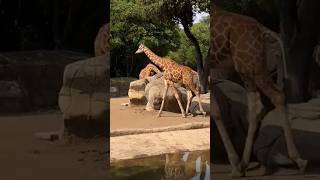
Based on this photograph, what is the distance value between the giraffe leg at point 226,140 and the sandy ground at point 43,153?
114 cm

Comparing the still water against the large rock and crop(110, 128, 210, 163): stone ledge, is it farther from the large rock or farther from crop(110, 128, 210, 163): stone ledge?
the large rock

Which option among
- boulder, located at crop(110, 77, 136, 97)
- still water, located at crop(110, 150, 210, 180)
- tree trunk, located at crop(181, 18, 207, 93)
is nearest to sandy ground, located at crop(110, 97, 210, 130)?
tree trunk, located at crop(181, 18, 207, 93)

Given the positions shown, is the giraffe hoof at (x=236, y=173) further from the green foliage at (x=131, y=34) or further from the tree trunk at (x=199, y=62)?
the green foliage at (x=131, y=34)

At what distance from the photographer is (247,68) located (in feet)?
16.1

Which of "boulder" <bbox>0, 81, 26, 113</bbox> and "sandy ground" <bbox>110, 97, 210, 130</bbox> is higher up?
"boulder" <bbox>0, 81, 26, 113</bbox>

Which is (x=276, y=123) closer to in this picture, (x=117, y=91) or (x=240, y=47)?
(x=240, y=47)

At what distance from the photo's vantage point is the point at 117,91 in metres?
17.4

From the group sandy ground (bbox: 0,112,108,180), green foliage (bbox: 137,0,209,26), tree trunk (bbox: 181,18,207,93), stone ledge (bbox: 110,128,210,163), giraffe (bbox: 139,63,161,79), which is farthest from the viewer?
green foliage (bbox: 137,0,209,26)

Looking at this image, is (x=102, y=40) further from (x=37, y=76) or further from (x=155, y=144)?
(x=155, y=144)

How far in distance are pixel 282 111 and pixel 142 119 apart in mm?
8040

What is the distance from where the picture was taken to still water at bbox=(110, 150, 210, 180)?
7.71 metres

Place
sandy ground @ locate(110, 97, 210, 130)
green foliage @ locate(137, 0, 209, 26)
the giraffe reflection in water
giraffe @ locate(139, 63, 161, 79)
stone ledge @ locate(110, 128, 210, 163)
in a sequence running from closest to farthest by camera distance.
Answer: the giraffe reflection in water, stone ledge @ locate(110, 128, 210, 163), sandy ground @ locate(110, 97, 210, 130), giraffe @ locate(139, 63, 161, 79), green foliage @ locate(137, 0, 209, 26)

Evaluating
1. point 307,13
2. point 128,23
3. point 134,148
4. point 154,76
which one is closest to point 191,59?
point 128,23

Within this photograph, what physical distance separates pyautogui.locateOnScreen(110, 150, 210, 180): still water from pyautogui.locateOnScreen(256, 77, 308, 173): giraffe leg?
9.79ft
